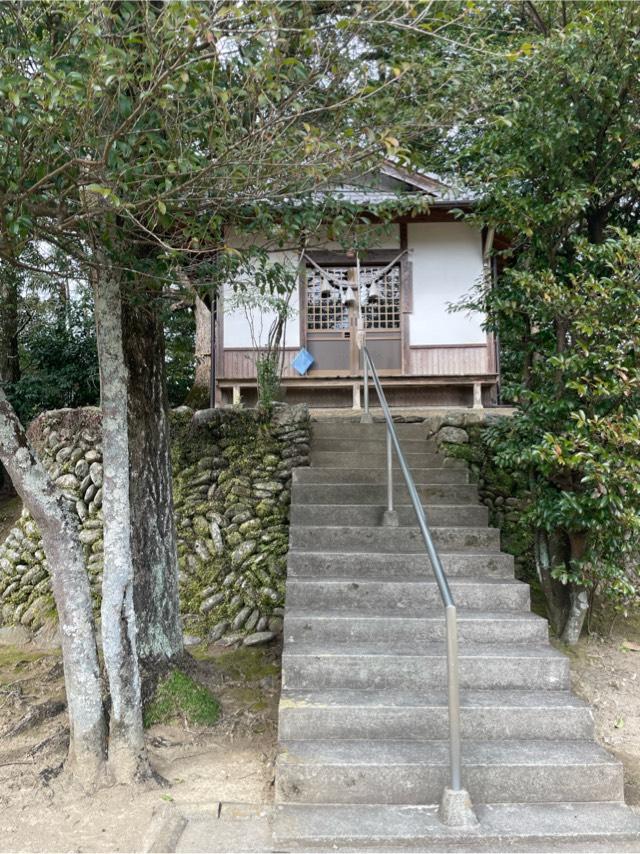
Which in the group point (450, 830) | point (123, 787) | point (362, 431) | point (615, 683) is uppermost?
point (362, 431)

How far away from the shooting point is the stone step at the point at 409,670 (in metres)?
3.39

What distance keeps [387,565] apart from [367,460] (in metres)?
1.89

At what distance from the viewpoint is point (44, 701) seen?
14.6ft

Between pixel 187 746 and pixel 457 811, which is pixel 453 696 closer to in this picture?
pixel 457 811

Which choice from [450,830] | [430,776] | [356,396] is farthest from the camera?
[356,396]

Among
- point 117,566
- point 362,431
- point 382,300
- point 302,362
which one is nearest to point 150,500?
point 117,566

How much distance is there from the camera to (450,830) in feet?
8.46

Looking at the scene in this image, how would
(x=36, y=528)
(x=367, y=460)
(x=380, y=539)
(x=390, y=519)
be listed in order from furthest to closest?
(x=36, y=528)
(x=367, y=460)
(x=390, y=519)
(x=380, y=539)

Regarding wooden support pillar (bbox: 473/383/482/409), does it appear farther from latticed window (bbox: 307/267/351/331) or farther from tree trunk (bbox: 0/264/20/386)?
tree trunk (bbox: 0/264/20/386)

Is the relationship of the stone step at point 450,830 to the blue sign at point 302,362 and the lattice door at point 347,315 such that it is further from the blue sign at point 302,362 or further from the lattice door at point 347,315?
the lattice door at point 347,315

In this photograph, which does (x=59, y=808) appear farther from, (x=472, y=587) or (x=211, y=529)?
(x=211, y=529)

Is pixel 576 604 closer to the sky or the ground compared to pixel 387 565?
closer to the ground

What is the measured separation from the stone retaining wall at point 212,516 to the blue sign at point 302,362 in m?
2.76

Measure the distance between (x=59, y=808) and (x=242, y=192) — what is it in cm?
338
